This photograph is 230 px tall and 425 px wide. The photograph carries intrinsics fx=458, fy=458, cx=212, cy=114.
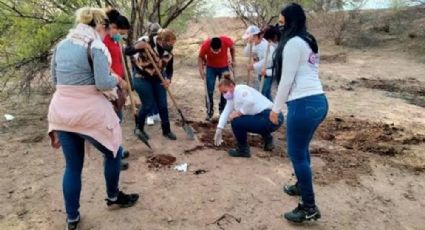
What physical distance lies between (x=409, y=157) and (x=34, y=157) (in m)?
4.28

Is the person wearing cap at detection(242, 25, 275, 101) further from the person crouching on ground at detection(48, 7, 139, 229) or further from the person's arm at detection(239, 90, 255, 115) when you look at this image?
the person crouching on ground at detection(48, 7, 139, 229)

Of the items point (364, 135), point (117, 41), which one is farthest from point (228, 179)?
point (364, 135)

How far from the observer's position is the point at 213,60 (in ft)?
21.6

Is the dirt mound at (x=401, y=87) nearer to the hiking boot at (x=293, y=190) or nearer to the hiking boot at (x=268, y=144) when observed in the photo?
the hiking boot at (x=268, y=144)

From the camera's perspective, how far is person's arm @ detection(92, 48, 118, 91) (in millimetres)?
3115

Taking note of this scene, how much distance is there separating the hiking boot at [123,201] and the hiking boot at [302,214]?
1333mm

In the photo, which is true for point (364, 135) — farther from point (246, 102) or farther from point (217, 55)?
point (217, 55)

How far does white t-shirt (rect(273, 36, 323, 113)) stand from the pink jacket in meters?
1.29

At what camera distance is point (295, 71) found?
3285 millimetres

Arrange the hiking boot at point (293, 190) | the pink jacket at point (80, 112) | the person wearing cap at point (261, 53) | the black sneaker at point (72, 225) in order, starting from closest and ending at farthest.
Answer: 1. the pink jacket at point (80, 112)
2. the black sneaker at point (72, 225)
3. the hiking boot at point (293, 190)
4. the person wearing cap at point (261, 53)

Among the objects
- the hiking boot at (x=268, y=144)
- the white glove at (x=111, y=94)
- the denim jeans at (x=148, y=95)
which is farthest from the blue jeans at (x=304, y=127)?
the denim jeans at (x=148, y=95)

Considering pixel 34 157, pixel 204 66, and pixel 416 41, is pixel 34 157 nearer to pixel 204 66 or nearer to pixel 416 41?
pixel 204 66

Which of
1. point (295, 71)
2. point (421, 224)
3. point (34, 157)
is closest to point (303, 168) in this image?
point (295, 71)

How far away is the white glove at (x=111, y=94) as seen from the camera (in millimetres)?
3322
